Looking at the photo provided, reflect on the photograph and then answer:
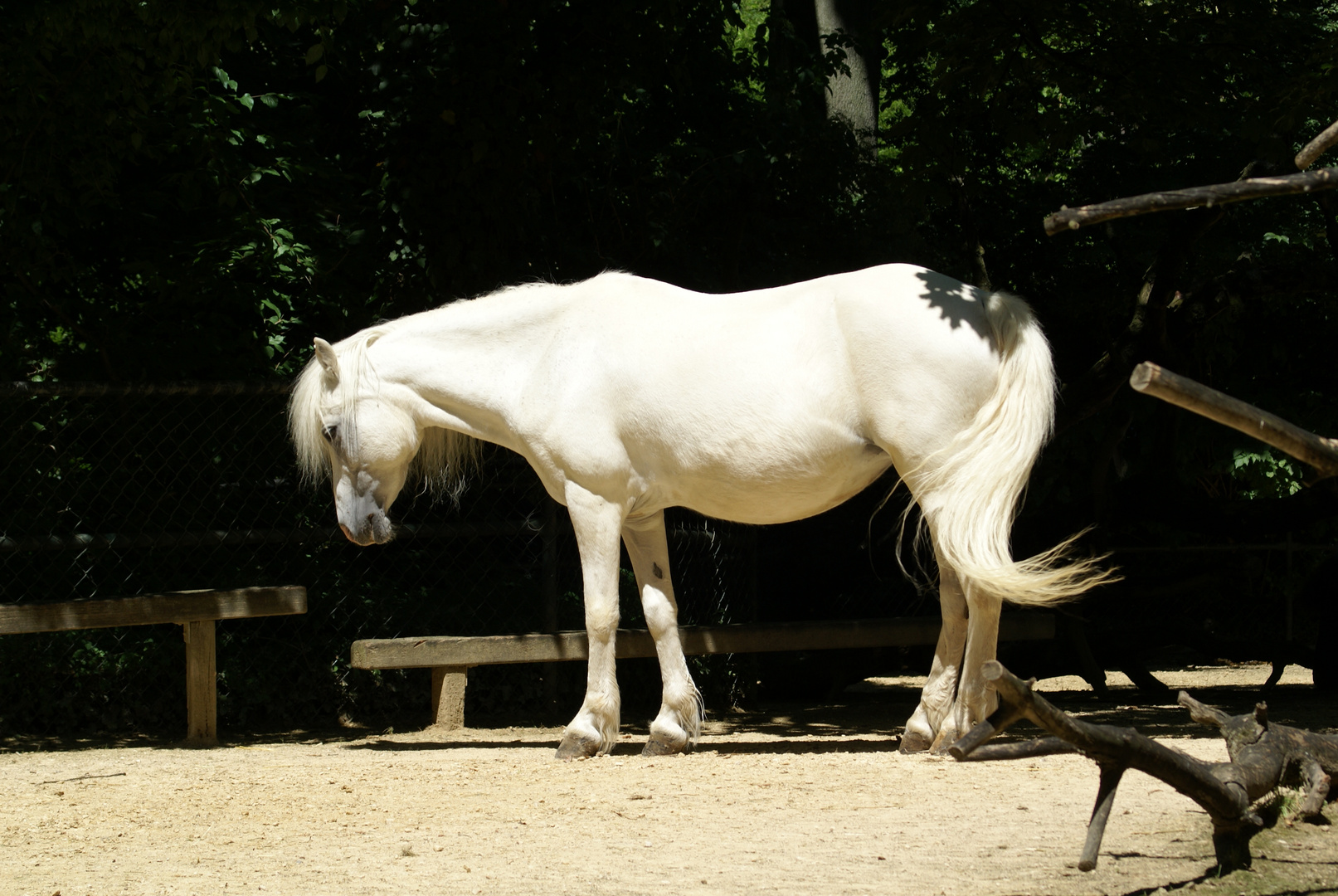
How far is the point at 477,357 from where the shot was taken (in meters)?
5.70

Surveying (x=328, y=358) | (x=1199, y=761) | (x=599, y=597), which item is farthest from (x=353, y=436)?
(x=1199, y=761)

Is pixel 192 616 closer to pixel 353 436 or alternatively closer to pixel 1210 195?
pixel 353 436

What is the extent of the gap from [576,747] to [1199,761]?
3.00m

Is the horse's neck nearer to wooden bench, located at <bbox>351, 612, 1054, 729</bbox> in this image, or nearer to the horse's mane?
the horse's mane

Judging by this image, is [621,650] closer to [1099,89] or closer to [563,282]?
[563,282]

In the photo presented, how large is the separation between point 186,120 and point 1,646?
115 inches

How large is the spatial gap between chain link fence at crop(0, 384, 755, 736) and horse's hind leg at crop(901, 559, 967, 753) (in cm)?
237

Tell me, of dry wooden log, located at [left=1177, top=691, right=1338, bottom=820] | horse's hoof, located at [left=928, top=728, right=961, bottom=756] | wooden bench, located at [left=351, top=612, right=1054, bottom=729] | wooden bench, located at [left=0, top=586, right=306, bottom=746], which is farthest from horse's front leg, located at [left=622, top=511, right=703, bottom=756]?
dry wooden log, located at [left=1177, top=691, right=1338, bottom=820]

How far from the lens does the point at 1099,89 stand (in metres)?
6.97

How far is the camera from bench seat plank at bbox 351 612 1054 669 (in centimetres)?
615

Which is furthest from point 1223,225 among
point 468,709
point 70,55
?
point 70,55

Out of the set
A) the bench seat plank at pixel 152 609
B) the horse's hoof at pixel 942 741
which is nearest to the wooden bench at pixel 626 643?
the bench seat plank at pixel 152 609

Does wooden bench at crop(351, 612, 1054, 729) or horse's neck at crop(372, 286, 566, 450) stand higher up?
horse's neck at crop(372, 286, 566, 450)

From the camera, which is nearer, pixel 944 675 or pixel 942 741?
pixel 942 741
